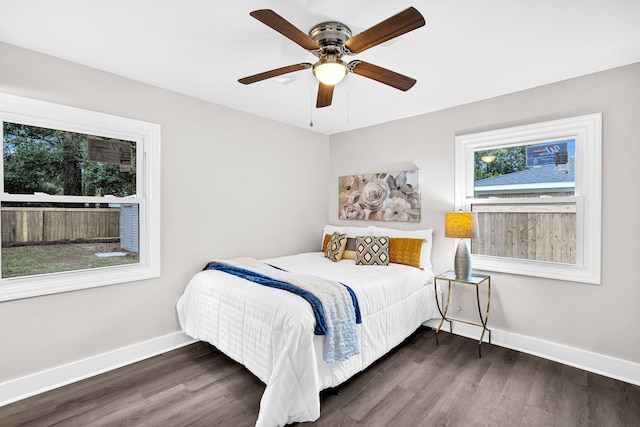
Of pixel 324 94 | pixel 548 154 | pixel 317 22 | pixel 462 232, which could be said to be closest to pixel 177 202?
pixel 324 94

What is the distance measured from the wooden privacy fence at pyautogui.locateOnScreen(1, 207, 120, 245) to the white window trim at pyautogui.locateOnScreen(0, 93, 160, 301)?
103mm

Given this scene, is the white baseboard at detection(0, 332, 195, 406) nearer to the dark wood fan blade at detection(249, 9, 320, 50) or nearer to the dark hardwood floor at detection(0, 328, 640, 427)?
the dark hardwood floor at detection(0, 328, 640, 427)

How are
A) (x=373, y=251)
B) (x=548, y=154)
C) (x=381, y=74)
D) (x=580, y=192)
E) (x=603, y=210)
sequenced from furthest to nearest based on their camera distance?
(x=373, y=251) → (x=548, y=154) → (x=580, y=192) → (x=603, y=210) → (x=381, y=74)

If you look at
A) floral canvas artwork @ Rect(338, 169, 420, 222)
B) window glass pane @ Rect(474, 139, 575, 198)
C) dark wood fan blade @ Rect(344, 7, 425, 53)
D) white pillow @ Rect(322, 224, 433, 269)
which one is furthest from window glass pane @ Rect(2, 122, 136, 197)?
window glass pane @ Rect(474, 139, 575, 198)

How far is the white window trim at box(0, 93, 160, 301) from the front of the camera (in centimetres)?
227

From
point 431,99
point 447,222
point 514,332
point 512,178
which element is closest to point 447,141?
point 431,99

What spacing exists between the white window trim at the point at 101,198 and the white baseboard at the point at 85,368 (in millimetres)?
592

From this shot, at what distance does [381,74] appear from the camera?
2.07 metres

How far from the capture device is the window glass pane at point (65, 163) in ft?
7.60

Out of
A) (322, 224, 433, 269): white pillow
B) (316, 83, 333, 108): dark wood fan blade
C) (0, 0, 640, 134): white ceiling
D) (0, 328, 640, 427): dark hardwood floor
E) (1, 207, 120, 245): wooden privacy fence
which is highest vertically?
(0, 0, 640, 134): white ceiling

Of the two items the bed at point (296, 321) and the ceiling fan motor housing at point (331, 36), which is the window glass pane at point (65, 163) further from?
the ceiling fan motor housing at point (331, 36)

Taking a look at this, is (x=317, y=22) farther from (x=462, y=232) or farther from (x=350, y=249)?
(x=350, y=249)

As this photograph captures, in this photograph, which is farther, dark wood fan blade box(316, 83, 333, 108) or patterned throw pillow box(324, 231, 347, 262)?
patterned throw pillow box(324, 231, 347, 262)

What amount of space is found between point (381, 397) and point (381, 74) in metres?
2.25
